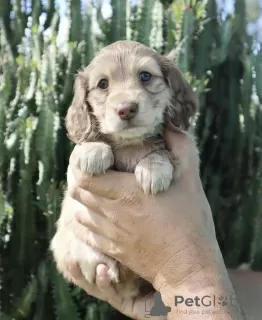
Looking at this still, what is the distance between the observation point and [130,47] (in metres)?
2.27

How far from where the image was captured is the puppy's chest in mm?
2277

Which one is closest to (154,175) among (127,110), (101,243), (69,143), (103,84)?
(127,110)

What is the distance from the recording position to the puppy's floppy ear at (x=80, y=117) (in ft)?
7.70

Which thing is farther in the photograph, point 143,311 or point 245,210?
point 245,210

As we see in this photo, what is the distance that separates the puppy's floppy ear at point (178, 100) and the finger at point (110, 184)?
0.38 meters

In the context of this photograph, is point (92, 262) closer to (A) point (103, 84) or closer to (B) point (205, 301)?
(B) point (205, 301)

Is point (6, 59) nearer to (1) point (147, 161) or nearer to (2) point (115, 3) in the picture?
(2) point (115, 3)

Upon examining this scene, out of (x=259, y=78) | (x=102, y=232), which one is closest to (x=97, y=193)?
(x=102, y=232)

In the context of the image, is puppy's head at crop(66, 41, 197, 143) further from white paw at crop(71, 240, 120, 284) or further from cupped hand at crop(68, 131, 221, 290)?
white paw at crop(71, 240, 120, 284)

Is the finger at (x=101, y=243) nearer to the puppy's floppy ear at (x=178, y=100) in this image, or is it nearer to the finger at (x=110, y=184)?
the finger at (x=110, y=184)

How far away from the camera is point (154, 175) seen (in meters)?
2.05

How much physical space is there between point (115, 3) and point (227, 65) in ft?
2.83

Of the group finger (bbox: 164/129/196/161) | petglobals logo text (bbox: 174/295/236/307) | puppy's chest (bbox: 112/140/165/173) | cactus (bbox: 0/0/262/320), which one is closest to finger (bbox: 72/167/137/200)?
puppy's chest (bbox: 112/140/165/173)

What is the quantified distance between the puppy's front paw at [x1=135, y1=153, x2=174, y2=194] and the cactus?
0.82m
